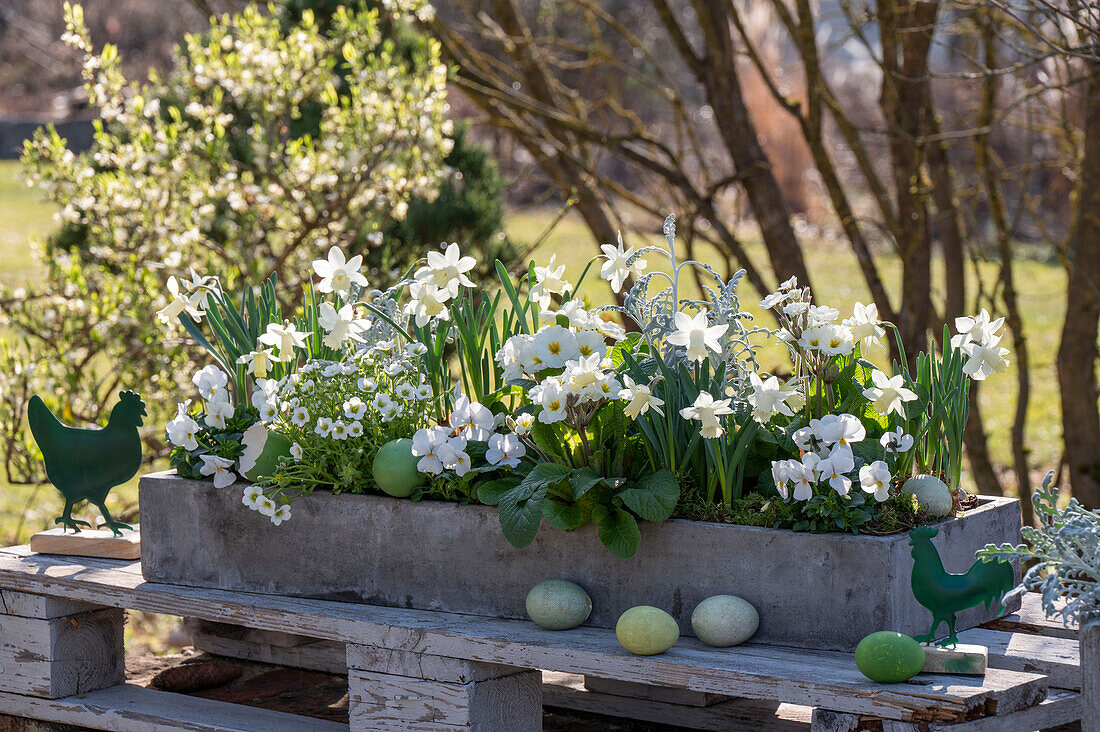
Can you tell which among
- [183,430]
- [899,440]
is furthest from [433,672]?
[899,440]

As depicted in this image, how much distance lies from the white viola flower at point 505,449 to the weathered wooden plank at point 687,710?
0.68m

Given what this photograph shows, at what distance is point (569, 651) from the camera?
160 cm

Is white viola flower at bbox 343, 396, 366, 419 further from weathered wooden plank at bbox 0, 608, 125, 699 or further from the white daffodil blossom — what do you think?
weathered wooden plank at bbox 0, 608, 125, 699

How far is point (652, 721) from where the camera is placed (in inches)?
85.4

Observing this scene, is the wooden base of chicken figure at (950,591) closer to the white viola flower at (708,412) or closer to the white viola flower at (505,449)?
the white viola flower at (708,412)

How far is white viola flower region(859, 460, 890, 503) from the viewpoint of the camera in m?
1.54

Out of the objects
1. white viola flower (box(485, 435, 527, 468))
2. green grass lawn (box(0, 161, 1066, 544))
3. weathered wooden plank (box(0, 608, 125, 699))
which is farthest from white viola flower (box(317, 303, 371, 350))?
green grass lawn (box(0, 161, 1066, 544))

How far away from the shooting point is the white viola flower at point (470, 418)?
5.83 ft

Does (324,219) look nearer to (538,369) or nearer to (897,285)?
(538,369)

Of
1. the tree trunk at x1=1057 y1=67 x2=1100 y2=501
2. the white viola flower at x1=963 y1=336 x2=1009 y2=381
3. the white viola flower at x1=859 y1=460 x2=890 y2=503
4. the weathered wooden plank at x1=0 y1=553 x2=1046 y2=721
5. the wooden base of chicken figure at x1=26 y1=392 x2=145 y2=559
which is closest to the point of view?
the weathered wooden plank at x1=0 y1=553 x2=1046 y2=721

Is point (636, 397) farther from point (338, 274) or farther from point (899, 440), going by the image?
point (338, 274)

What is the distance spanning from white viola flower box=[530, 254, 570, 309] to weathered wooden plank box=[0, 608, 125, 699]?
101 centimetres

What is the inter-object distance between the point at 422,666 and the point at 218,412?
0.60 metres

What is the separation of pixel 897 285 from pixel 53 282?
6438mm
